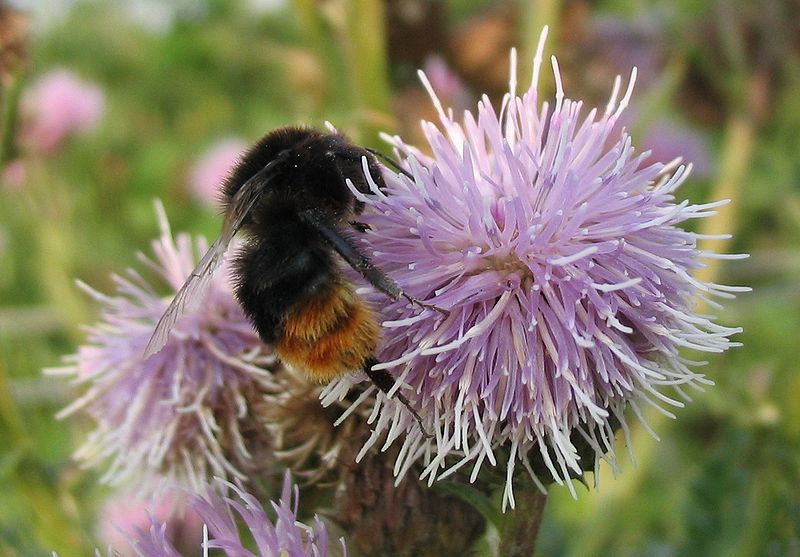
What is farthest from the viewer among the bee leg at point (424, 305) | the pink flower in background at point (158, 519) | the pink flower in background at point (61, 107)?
the pink flower in background at point (61, 107)

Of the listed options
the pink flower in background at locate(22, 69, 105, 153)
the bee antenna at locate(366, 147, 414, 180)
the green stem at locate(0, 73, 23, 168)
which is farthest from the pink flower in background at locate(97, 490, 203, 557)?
the pink flower in background at locate(22, 69, 105, 153)

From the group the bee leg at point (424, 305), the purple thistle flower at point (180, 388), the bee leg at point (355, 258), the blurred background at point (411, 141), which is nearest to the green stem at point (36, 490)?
the blurred background at point (411, 141)

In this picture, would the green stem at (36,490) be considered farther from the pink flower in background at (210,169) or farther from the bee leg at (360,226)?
the pink flower in background at (210,169)

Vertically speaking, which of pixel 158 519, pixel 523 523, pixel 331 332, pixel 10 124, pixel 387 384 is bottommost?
pixel 523 523

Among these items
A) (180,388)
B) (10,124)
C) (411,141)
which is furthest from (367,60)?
(180,388)

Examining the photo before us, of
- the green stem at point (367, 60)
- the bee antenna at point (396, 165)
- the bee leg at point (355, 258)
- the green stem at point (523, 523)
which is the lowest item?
the green stem at point (523, 523)

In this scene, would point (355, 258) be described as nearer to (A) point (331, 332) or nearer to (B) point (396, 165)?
(A) point (331, 332)
